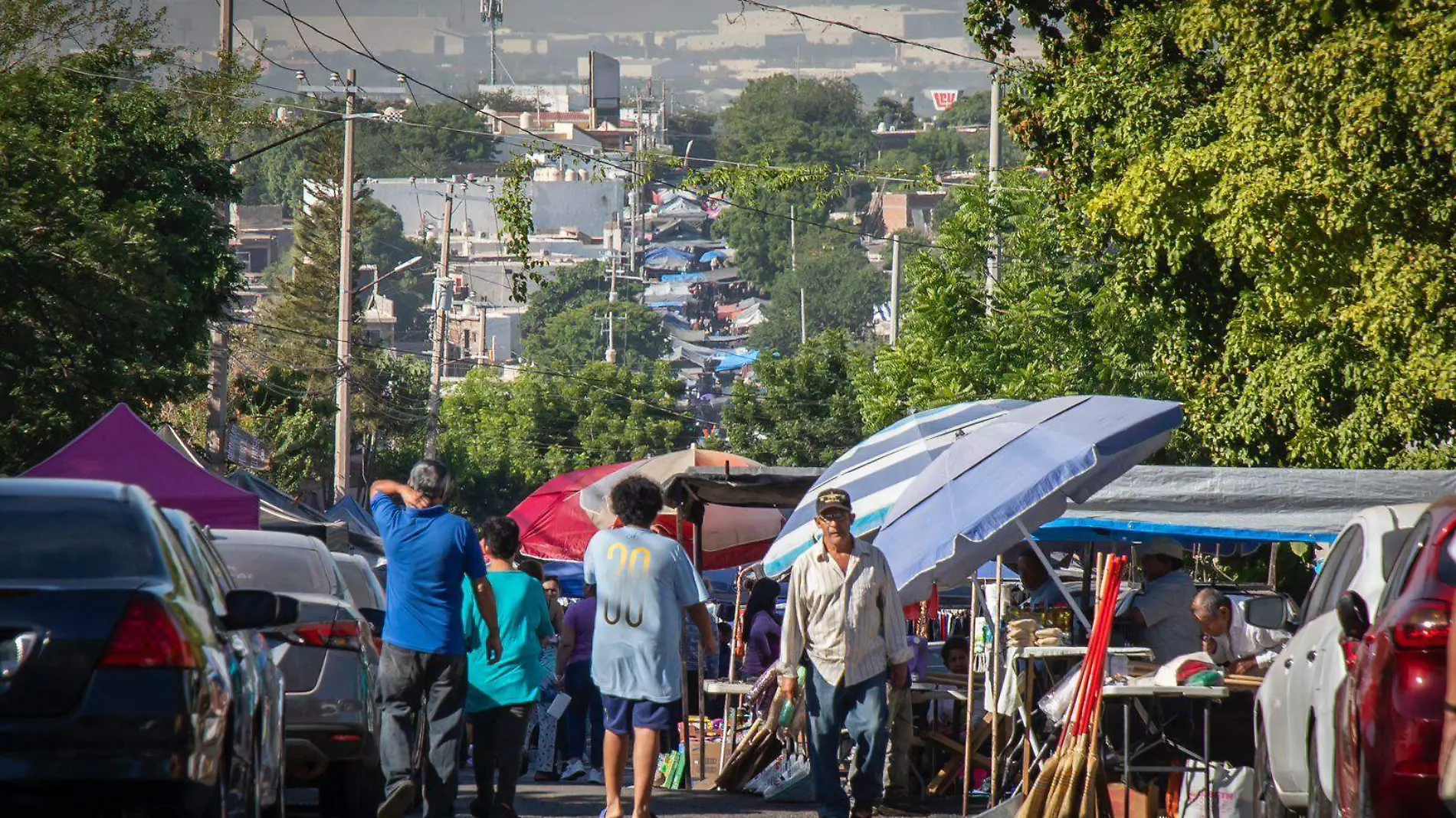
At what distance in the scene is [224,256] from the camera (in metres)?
24.9

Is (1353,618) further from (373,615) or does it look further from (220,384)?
(220,384)

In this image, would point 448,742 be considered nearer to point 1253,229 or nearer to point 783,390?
point 1253,229

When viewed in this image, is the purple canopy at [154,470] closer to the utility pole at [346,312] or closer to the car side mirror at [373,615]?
the car side mirror at [373,615]

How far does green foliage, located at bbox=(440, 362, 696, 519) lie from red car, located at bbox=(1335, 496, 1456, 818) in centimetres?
6001

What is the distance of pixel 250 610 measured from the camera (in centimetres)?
708

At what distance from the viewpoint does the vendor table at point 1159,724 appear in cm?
986

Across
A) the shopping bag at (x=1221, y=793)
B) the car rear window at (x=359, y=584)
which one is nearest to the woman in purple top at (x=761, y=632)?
the car rear window at (x=359, y=584)

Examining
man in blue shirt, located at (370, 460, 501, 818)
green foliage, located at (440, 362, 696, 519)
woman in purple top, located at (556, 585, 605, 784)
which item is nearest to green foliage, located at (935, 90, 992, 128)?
green foliage, located at (440, 362, 696, 519)

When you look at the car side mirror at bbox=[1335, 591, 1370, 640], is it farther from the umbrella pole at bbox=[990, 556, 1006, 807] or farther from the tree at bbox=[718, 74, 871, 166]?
the tree at bbox=[718, 74, 871, 166]

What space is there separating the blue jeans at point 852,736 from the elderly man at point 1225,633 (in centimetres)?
315

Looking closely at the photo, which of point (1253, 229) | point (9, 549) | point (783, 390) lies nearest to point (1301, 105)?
point (1253, 229)

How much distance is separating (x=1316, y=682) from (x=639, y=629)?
3.31 metres

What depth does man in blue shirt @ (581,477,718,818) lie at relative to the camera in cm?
942

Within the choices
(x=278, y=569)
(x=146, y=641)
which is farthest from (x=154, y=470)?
(x=146, y=641)
